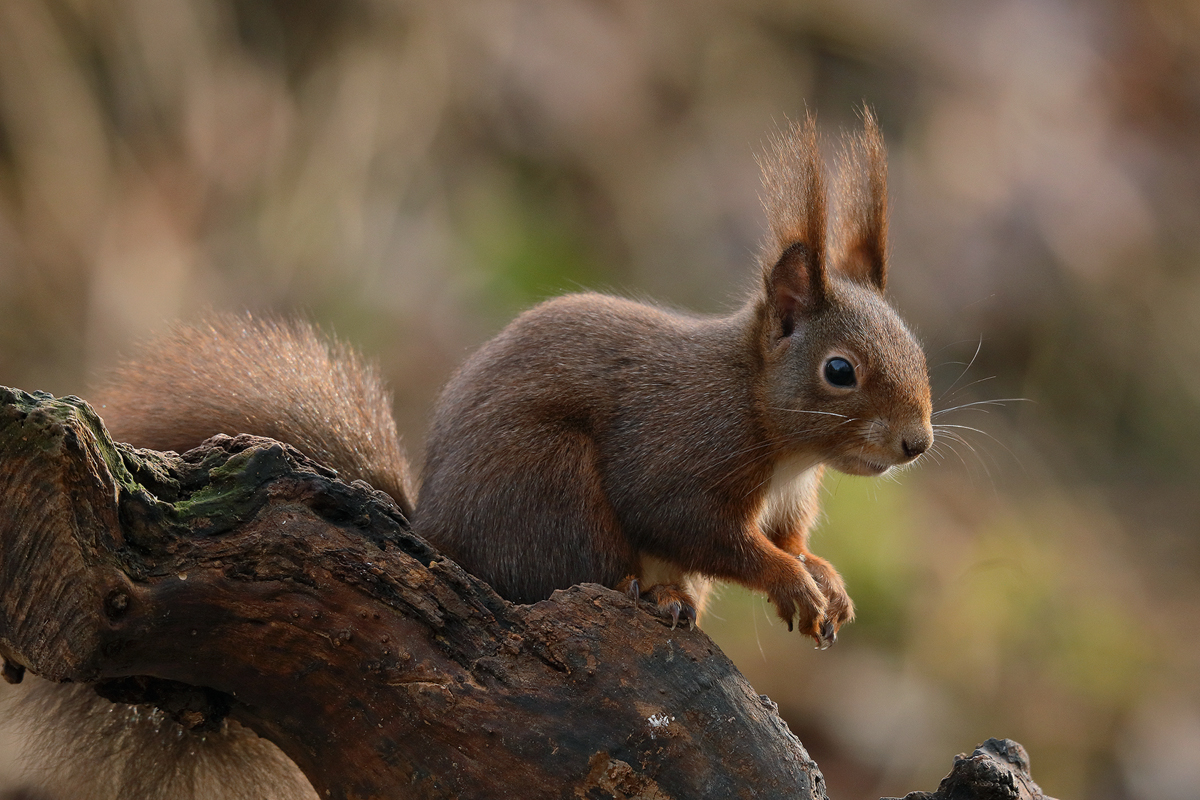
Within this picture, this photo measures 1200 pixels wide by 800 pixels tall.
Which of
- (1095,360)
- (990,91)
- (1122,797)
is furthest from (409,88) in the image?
(1122,797)

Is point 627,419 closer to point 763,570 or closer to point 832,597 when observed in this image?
point 763,570

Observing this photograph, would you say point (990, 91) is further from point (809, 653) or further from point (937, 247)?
point (809, 653)

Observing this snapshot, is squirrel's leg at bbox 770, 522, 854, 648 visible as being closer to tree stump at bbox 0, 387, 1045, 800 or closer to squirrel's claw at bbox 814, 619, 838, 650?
squirrel's claw at bbox 814, 619, 838, 650

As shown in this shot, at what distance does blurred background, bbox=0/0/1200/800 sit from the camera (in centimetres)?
405

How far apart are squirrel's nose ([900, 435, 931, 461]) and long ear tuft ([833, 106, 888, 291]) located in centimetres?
44

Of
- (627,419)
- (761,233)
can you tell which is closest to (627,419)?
(627,419)

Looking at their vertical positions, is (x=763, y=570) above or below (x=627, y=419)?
below

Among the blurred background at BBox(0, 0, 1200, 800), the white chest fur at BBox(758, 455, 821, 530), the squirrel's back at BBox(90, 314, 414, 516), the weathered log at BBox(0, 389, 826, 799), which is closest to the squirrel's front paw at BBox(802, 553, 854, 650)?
the white chest fur at BBox(758, 455, 821, 530)

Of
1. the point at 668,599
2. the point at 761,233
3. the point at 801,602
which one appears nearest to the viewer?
the point at 668,599

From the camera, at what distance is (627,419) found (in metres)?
2.07

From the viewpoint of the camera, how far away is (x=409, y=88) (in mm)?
4816

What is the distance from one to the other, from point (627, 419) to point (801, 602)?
459 mm

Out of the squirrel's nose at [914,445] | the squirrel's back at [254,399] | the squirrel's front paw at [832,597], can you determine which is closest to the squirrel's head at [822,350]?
the squirrel's nose at [914,445]

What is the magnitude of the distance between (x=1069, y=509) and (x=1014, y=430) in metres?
0.45
